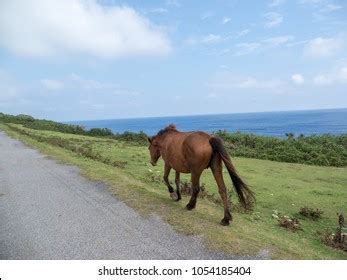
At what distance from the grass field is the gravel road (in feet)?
1.45

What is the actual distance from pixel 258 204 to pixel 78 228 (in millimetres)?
6979

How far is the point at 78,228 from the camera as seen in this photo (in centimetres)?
810

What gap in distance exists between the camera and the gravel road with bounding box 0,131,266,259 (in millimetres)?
6766

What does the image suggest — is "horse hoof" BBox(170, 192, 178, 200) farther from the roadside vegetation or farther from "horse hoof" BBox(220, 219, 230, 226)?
the roadside vegetation

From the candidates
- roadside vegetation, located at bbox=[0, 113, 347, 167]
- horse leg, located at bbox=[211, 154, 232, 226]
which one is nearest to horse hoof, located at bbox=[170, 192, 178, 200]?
horse leg, located at bbox=[211, 154, 232, 226]

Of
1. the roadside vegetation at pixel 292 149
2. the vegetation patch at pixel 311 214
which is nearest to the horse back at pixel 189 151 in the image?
the vegetation patch at pixel 311 214

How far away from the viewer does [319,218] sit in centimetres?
1191

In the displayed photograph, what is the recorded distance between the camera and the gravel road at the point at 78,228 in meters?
6.77

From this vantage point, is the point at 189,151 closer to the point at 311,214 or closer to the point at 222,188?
the point at 222,188

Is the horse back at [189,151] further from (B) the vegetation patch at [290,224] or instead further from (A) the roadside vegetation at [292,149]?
(A) the roadside vegetation at [292,149]

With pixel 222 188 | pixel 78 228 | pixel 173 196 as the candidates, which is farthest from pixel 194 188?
pixel 78 228
